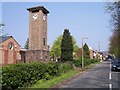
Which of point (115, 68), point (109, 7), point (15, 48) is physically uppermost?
point (109, 7)

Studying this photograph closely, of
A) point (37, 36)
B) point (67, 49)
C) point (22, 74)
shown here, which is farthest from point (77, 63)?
point (22, 74)

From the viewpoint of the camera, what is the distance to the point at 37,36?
45.8 m

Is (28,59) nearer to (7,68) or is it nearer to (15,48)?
(15,48)

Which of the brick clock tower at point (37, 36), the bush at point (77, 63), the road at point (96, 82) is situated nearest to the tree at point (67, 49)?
the bush at point (77, 63)

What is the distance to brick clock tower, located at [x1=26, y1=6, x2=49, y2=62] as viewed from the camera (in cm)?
4474

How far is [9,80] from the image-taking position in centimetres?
1288

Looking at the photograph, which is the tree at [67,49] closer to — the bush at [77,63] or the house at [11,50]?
the bush at [77,63]

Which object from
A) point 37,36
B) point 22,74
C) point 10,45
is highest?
point 37,36

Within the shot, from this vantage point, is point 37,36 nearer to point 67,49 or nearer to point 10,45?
point 67,49

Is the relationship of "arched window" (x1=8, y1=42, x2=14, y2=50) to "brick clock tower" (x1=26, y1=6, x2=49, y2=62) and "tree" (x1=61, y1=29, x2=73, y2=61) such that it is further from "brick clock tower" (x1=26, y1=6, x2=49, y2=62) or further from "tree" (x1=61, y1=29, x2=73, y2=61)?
"tree" (x1=61, y1=29, x2=73, y2=61)

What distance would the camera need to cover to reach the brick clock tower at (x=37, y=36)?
44.7 meters

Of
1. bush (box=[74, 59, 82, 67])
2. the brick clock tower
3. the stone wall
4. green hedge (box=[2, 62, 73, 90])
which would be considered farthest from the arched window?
green hedge (box=[2, 62, 73, 90])

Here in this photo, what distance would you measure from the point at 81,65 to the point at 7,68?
33.9 metres

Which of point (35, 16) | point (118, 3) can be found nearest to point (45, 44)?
point (35, 16)
